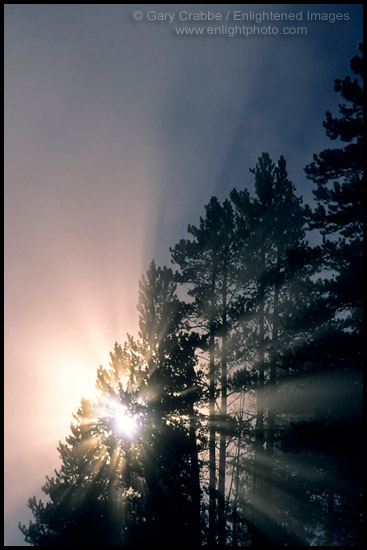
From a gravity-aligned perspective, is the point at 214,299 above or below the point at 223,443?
above

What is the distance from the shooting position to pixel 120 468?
1412cm

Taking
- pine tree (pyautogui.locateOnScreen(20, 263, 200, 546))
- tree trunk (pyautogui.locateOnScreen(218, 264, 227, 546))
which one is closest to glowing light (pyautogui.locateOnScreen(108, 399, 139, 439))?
pine tree (pyautogui.locateOnScreen(20, 263, 200, 546))

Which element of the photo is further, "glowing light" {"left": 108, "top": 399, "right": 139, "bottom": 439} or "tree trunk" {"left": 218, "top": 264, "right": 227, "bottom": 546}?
"glowing light" {"left": 108, "top": 399, "right": 139, "bottom": 439}

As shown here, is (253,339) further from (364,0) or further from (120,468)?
(364,0)

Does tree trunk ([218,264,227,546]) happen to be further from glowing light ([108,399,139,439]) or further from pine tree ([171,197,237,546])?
glowing light ([108,399,139,439])

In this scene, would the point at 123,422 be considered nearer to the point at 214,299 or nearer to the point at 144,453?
the point at 144,453

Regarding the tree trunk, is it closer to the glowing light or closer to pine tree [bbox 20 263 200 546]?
pine tree [bbox 20 263 200 546]

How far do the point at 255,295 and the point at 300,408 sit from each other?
5.25 meters

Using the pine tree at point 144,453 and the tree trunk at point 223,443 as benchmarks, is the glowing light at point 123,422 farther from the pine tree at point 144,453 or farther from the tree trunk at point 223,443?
the tree trunk at point 223,443

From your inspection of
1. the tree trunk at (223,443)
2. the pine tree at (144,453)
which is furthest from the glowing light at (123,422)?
the tree trunk at (223,443)

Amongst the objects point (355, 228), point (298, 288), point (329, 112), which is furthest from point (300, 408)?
point (329, 112)

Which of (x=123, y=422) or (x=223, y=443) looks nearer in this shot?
(x=223, y=443)

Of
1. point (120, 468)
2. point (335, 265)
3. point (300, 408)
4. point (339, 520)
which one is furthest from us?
point (120, 468)

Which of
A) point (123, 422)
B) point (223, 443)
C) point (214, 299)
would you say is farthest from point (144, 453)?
point (214, 299)
